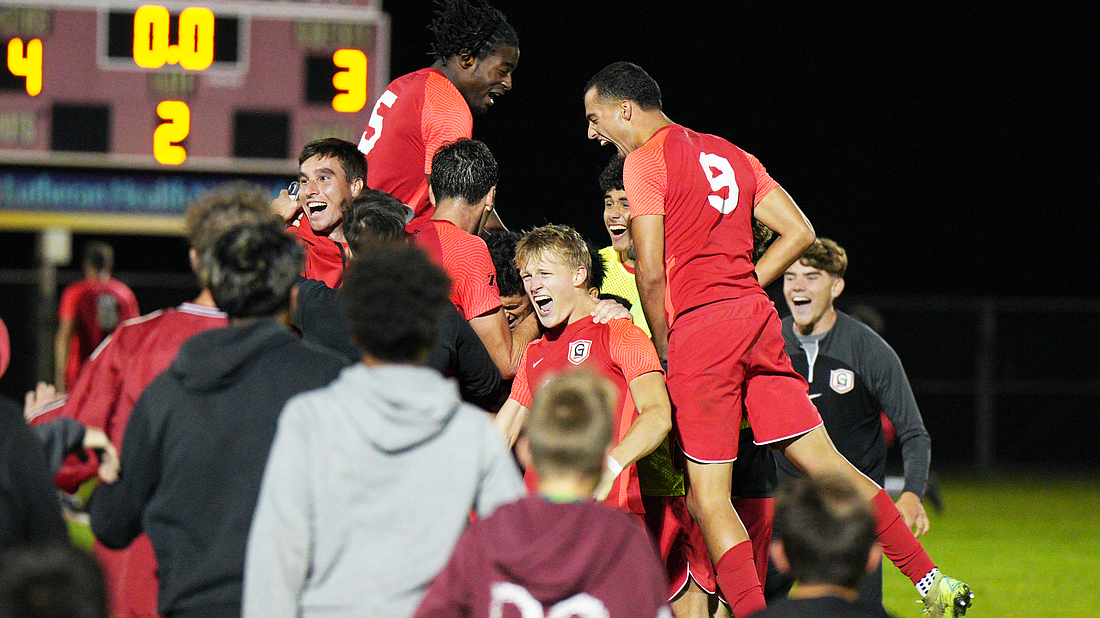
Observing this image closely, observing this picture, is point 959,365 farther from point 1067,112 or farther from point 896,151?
point 1067,112

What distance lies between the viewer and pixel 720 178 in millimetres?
4625

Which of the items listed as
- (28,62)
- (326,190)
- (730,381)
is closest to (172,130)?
(28,62)

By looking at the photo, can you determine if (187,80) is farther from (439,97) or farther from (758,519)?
(758,519)

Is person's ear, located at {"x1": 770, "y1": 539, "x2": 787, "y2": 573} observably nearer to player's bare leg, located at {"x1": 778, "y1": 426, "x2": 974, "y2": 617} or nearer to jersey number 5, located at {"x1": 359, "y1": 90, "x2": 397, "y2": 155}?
player's bare leg, located at {"x1": 778, "y1": 426, "x2": 974, "y2": 617}

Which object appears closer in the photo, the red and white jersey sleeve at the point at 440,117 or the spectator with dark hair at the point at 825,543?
the spectator with dark hair at the point at 825,543

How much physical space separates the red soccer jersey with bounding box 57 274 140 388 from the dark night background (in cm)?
867

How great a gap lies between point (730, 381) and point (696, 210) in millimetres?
668

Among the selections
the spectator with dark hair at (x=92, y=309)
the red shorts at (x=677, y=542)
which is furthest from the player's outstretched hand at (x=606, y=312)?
the spectator with dark hair at (x=92, y=309)

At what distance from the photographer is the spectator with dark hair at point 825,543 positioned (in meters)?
2.30

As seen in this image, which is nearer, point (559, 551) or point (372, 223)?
point (559, 551)

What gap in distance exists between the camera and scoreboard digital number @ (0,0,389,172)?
37.8 ft

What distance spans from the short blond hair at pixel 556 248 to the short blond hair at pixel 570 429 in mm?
2075

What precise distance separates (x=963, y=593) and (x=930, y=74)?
61.6 ft

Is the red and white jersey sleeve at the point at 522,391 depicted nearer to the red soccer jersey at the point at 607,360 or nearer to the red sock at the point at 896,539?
the red soccer jersey at the point at 607,360
